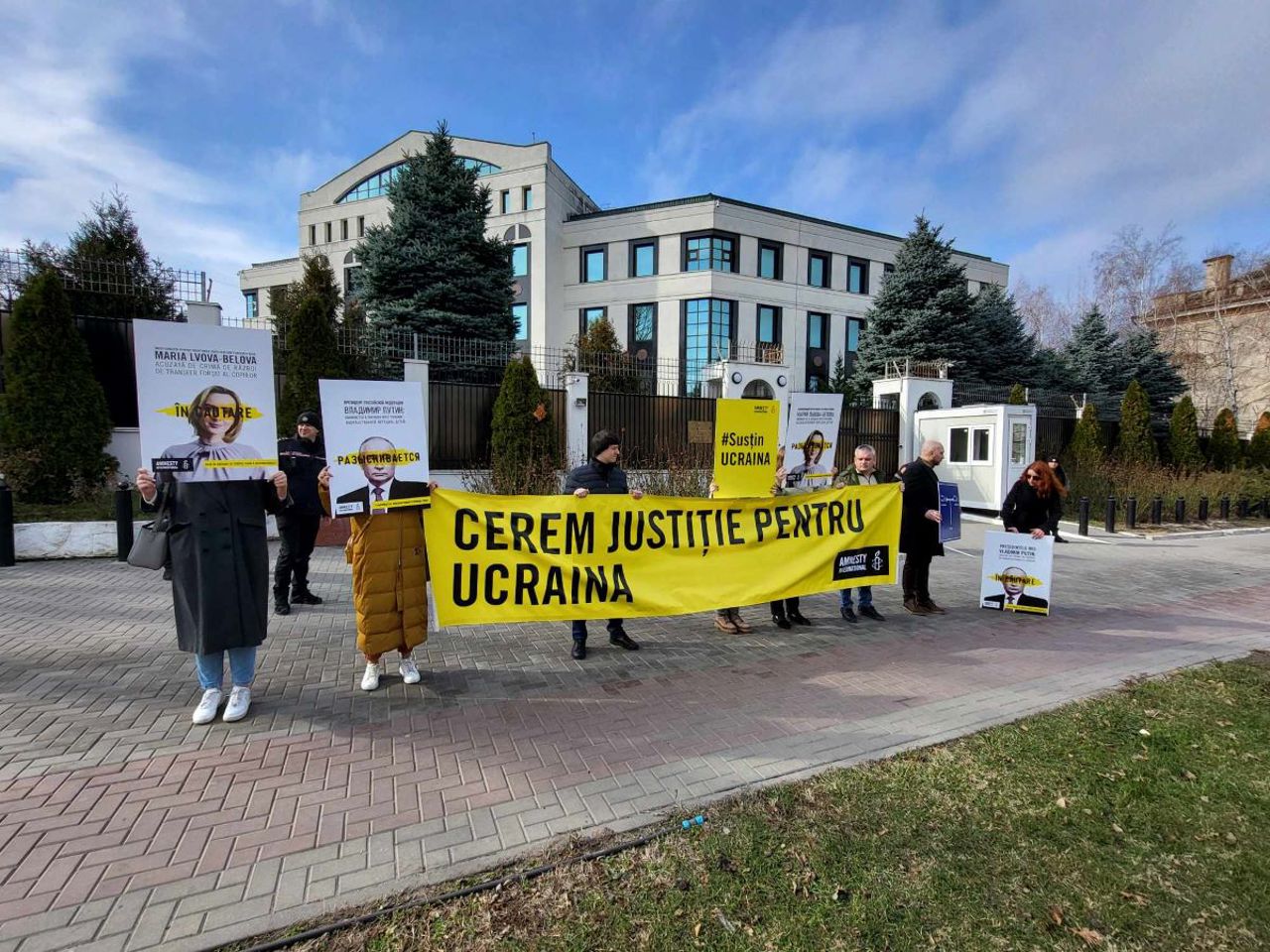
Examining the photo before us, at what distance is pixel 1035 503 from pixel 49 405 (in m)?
15.1

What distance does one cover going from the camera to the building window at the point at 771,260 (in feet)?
117

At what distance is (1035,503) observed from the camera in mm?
7234

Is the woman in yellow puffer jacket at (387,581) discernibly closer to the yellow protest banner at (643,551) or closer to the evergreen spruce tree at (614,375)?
the yellow protest banner at (643,551)

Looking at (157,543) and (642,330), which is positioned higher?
(642,330)

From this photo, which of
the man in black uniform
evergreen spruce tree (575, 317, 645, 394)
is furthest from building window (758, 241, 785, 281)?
the man in black uniform

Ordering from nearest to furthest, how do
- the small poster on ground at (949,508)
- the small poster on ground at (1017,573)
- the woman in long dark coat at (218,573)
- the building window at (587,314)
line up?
the woman in long dark coat at (218,573), the small poster on ground at (1017,573), the small poster on ground at (949,508), the building window at (587,314)

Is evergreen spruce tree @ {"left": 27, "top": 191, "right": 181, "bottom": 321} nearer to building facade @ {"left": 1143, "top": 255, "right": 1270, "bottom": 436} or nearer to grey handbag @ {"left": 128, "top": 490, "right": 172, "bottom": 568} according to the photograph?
grey handbag @ {"left": 128, "top": 490, "right": 172, "bottom": 568}

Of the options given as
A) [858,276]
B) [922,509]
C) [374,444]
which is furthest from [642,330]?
[374,444]

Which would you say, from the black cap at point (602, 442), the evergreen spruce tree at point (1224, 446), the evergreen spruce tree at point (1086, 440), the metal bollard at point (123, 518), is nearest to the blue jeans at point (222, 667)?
the black cap at point (602, 442)

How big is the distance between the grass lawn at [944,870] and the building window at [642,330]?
3272 cm

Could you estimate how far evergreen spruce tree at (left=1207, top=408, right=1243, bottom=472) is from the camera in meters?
23.1

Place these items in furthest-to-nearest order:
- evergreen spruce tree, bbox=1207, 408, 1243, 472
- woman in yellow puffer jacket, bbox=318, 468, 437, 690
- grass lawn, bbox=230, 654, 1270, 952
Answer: evergreen spruce tree, bbox=1207, 408, 1243, 472, woman in yellow puffer jacket, bbox=318, 468, 437, 690, grass lawn, bbox=230, 654, 1270, 952

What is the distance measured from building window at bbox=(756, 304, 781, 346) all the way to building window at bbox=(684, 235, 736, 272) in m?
2.96

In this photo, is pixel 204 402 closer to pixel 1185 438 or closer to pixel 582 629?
pixel 582 629
